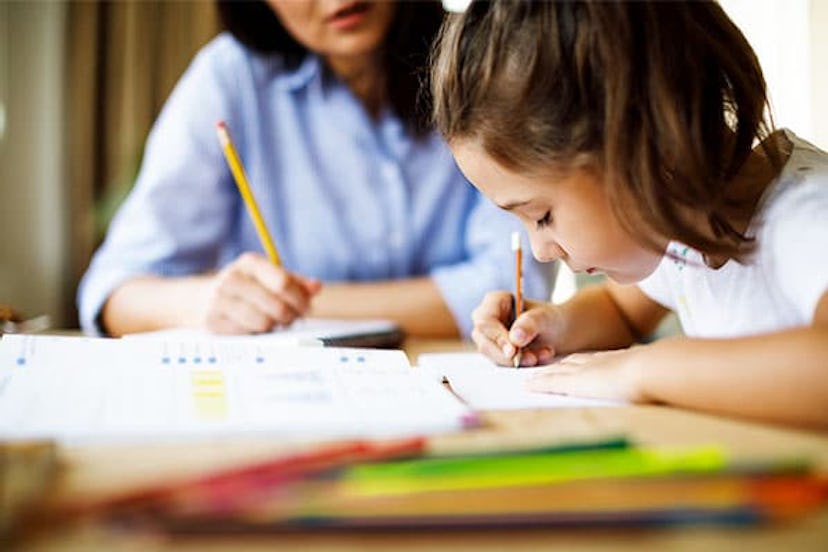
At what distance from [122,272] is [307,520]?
39.1 inches

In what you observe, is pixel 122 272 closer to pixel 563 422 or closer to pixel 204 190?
pixel 204 190

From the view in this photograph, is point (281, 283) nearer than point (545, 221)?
No

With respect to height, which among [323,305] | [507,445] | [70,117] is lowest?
[70,117]

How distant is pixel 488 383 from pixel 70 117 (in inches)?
102

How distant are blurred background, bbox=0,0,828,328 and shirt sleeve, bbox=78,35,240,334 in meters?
1.49

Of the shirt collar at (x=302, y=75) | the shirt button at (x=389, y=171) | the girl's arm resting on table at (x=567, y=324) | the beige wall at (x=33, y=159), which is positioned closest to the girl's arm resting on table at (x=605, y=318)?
the girl's arm resting on table at (x=567, y=324)

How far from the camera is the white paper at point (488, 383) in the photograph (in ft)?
2.05

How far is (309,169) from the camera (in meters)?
1.37

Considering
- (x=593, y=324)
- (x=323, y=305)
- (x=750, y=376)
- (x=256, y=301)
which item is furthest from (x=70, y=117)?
(x=750, y=376)

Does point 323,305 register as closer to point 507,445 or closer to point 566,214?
point 566,214

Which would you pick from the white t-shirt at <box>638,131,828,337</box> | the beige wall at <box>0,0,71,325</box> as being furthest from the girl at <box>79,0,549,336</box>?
the beige wall at <box>0,0,71,325</box>

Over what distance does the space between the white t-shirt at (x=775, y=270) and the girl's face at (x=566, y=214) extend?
84 mm

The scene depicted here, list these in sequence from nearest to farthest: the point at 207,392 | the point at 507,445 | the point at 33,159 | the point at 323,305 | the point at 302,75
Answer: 1. the point at 507,445
2. the point at 207,392
3. the point at 323,305
4. the point at 302,75
5. the point at 33,159

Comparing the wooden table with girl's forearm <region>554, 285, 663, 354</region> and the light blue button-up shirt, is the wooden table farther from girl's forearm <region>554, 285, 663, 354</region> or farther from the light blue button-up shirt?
the light blue button-up shirt
